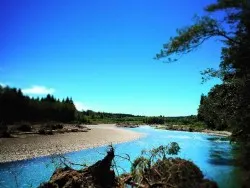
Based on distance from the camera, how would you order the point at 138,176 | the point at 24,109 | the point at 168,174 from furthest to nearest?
1. the point at 24,109
2. the point at 138,176
3. the point at 168,174

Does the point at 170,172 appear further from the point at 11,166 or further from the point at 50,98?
the point at 50,98

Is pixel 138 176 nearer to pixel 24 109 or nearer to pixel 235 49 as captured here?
pixel 235 49

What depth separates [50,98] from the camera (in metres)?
177

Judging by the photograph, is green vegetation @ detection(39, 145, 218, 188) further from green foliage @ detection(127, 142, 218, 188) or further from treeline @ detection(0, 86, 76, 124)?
treeline @ detection(0, 86, 76, 124)

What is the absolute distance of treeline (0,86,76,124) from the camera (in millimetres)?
115713

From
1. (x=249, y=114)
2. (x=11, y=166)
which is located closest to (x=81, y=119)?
(x=11, y=166)

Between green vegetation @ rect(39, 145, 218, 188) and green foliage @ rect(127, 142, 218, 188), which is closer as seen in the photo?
green foliage @ rect(127, 142, 218, 188)

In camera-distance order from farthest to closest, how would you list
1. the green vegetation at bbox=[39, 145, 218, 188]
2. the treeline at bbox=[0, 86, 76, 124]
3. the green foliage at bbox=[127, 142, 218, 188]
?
the treeline at bbox=[0, 86, 76, 124] → the green vegetation at bbox=[39, 145, 218, 188] → the green foliage at bbox=[127, 142, 218, 188]

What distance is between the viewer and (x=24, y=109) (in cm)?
12612

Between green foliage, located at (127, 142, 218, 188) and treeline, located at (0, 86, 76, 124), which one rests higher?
treeline, located at (0, 86, 76, 124)

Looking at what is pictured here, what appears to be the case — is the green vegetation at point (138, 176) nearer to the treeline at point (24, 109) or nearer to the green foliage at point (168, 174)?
the green foliage at point (168, 174)

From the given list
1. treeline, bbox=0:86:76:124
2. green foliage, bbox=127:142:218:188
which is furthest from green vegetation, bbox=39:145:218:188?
treeline, bbox=0:86:76:124

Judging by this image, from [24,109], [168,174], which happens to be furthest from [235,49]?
[24,109]

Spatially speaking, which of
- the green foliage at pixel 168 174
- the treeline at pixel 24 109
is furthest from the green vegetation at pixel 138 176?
the treeline at pixel 24 109
